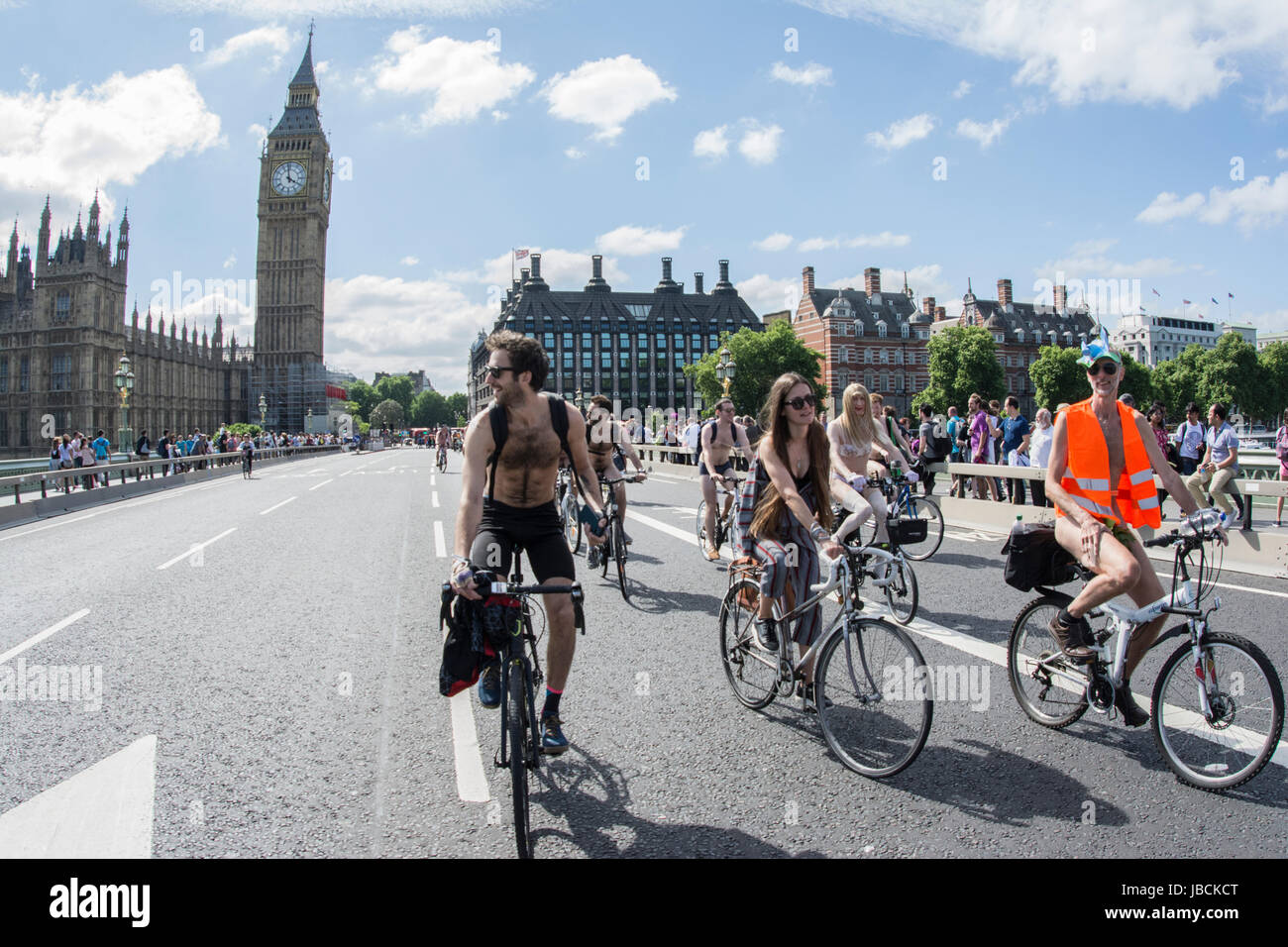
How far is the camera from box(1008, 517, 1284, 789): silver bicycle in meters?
3.57

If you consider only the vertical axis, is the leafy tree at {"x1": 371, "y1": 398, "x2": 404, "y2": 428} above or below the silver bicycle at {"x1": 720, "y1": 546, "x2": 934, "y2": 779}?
above

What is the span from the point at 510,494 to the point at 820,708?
174 cm

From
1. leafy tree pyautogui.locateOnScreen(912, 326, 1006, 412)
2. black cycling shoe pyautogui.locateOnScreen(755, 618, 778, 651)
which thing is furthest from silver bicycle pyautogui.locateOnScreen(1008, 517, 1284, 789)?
leafy tree pyautogui.locateOnScreen(912, 326, 1006, 412)

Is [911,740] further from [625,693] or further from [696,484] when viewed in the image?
[696,484]

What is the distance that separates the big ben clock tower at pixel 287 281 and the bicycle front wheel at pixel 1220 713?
127326 millimetres

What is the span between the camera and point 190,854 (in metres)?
3.20

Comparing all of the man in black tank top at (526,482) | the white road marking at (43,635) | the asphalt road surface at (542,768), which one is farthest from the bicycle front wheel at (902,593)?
the white road marking at (43,635)

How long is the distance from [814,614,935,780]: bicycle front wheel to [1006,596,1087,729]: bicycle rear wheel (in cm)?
102

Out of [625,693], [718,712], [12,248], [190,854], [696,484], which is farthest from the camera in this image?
[12,248]

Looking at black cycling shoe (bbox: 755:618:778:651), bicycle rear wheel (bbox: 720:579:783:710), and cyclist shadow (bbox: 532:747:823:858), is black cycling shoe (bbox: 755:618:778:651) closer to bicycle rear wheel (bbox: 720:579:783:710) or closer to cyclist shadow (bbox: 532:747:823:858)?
bicycle rear wheel (bbox: 720:579:783:710)

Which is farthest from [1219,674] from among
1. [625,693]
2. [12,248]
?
[12,248]

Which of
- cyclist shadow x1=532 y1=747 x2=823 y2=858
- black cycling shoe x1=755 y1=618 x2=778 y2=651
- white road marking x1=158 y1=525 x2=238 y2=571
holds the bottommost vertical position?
cyclist shadow x1=532 y1=747 x2=823 y2=858

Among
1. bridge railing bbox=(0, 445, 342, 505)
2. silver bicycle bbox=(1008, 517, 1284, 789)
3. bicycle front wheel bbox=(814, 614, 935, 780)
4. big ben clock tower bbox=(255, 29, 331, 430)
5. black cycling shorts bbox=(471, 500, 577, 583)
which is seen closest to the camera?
silver bicycle bbox=(1008, 517, 1284, 789)

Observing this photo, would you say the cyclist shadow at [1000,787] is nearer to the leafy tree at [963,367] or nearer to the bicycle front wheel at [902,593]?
the bicycle front wheel at [902,593]
